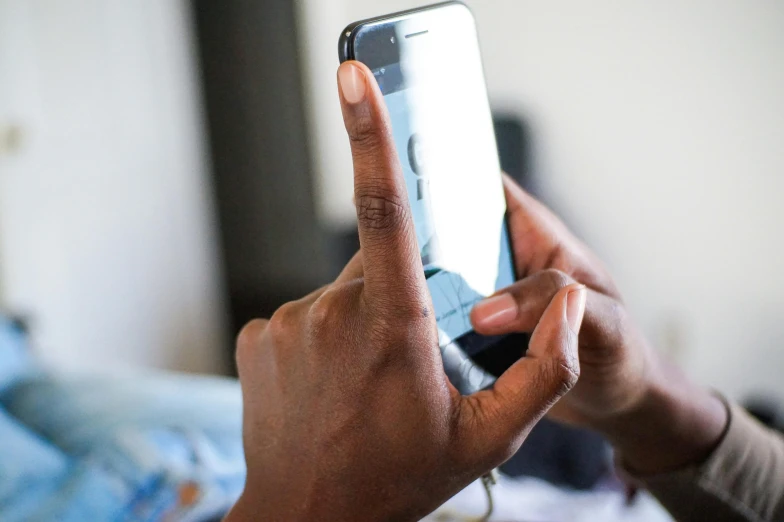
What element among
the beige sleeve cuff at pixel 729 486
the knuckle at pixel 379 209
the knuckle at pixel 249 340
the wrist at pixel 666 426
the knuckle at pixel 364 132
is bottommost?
the beige sleeve cuff at pixel 729 486

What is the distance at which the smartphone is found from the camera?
21.6 inches

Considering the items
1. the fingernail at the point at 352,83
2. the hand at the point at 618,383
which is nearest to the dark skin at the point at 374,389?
the fingernail at the point at 352,83

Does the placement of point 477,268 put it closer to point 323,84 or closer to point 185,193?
point 323,84

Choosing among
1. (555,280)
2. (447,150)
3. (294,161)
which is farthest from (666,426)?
(294,161)

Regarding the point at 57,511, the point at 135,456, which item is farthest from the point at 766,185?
the point at 57,511

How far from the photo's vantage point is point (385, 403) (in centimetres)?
44

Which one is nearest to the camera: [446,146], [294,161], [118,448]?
[446,146]

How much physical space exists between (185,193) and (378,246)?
2011mm

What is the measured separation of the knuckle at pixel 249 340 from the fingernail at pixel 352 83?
20 centimetres

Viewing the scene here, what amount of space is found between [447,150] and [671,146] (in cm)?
142

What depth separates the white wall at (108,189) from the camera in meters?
1.83

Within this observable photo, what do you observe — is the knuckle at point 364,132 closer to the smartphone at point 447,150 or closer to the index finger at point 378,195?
the index finger at point 378,195

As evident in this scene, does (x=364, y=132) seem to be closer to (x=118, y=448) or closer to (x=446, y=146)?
(x=446, y=146)

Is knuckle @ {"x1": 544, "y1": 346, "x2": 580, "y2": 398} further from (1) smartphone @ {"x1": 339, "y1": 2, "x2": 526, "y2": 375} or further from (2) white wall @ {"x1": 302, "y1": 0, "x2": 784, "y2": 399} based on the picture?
(2) white wall @ {"x1": 302, "y1": 0, "x2": 784, "y2": 399}
